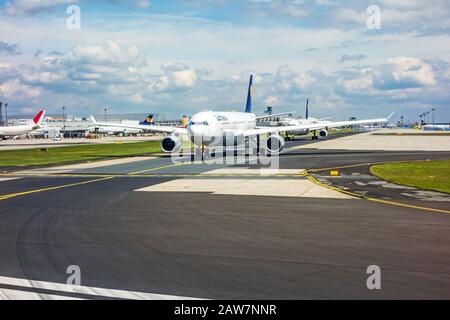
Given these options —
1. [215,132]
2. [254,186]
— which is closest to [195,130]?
[215,132]

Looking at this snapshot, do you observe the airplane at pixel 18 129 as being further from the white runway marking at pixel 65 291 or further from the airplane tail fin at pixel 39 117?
the white runway marking at pixel 65 291

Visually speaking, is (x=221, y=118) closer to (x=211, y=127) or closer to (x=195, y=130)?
(x=211, y=127)

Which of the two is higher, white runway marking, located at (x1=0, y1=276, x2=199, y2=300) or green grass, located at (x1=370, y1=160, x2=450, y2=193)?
green grass, located at (x1=370, y1=160, x2=450, y2=193)

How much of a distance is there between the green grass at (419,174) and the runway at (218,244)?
6205 mm

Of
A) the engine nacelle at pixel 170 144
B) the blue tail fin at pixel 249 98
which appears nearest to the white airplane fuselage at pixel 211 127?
the engine nacelle at pixel 170 144

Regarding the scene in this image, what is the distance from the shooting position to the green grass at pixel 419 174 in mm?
27428

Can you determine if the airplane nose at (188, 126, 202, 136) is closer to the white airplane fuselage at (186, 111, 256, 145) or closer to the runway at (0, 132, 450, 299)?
the white airplane fuselage at (186, 111, 256, 145)

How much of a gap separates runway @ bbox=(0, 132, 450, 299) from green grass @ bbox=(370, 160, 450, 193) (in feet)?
20.4

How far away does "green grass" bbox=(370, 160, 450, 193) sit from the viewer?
1080 inches

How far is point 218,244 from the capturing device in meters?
14.4

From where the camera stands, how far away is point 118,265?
12.4m

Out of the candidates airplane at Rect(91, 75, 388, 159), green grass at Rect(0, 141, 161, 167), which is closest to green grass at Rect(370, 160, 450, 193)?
airplane at Rect(91, 75, 388, 159)
